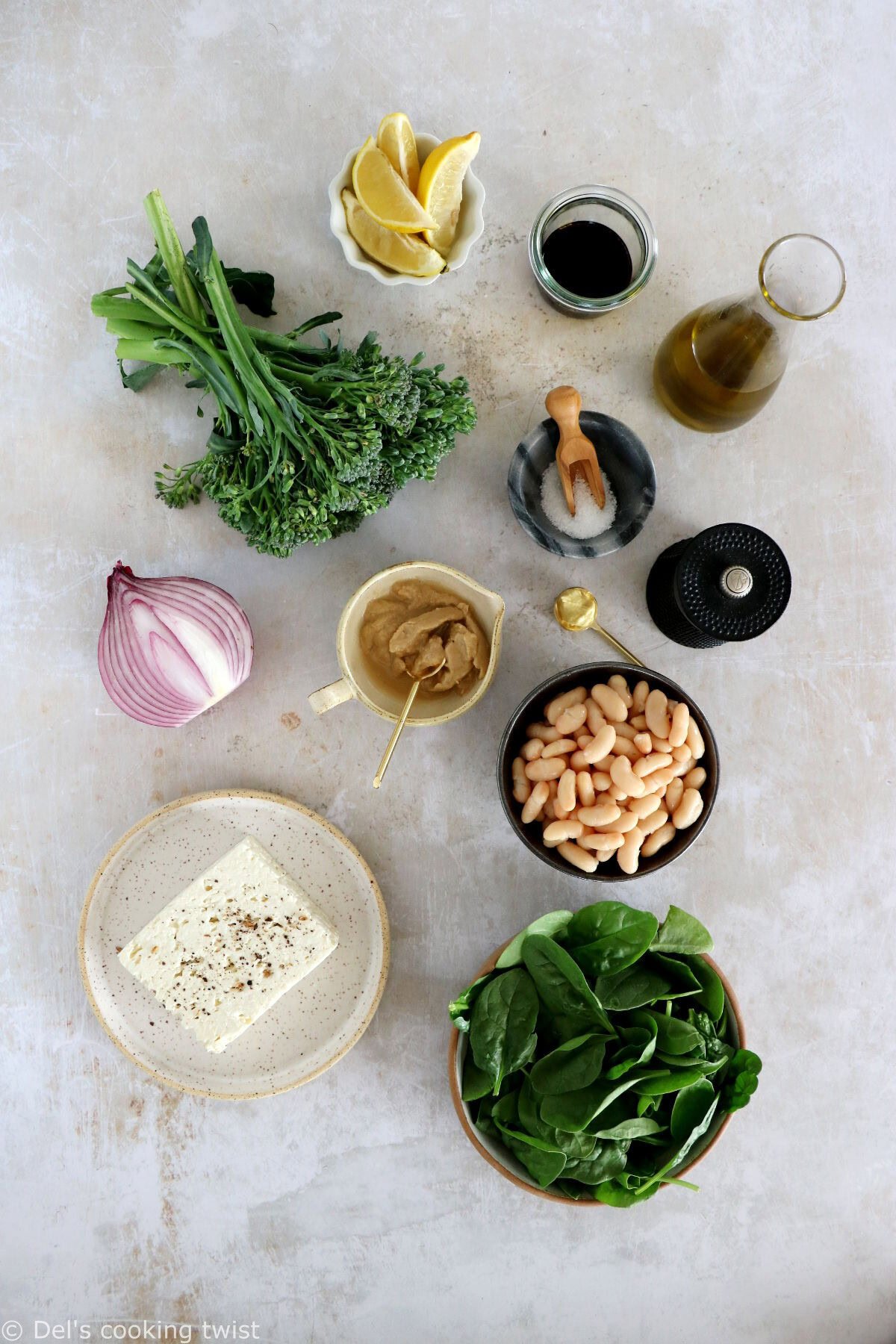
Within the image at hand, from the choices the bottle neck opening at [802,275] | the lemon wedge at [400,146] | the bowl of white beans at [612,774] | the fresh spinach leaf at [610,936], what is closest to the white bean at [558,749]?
the bowl of white beans at [612,774]

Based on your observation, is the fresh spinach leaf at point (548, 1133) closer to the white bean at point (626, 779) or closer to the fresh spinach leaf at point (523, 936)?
the fresh spinach leaf at point (523, 936)

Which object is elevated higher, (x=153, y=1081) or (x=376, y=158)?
(x=376, y=158)

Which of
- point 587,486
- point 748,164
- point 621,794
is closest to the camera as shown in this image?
point 621,794

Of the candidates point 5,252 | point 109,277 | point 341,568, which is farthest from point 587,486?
point 5,252

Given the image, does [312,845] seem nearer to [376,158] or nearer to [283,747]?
[283,747]

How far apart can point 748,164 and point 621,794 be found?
103 centimetres

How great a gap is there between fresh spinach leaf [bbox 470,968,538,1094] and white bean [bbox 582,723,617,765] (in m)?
0.31

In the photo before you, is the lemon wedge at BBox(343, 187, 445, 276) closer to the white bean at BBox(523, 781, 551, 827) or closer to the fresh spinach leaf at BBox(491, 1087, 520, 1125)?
the white bean at BBox(523, 781, 551, 827)

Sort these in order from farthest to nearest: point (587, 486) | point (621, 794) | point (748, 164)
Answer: point (748, 164) < point (587, 486) < point (621, 794)

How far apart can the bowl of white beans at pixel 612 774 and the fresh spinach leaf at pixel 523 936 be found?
2.6 inches

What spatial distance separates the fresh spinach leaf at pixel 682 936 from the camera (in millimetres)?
1194

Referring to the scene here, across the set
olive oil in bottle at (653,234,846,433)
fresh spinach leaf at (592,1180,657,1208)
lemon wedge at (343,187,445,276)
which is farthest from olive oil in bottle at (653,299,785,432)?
fresh spinach leaf at (592,1180,657,1208)

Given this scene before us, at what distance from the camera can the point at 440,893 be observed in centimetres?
139

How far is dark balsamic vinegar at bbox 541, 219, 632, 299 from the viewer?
1312 millimetres
